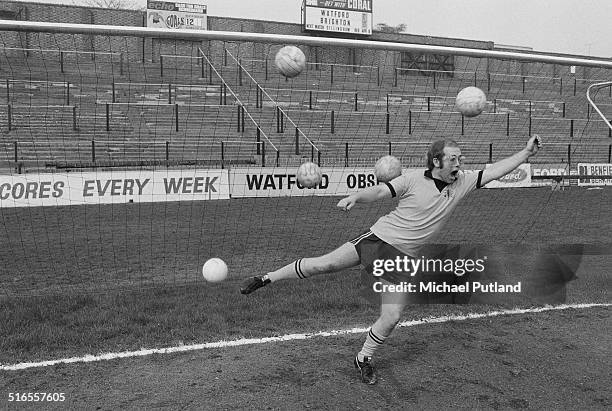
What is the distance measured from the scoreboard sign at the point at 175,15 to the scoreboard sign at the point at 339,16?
6806 mm

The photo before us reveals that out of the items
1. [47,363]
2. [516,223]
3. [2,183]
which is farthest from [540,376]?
[2,183]

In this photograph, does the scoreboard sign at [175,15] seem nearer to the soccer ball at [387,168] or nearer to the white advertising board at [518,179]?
the white advertising board at [518,179]

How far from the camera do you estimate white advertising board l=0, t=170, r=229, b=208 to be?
15.1 metres

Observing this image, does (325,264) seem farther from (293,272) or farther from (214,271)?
(214,271)

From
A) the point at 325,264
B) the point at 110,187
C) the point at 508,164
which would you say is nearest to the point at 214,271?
the point at 325,264

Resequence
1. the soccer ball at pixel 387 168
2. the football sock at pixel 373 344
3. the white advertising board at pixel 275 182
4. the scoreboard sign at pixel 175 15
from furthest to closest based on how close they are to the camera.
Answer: the scoreboard sign at pixel 175 15
the white advertising board at pixel 275 182
the soccer ball at pixel 387 168
the football sock at pixel 373 344

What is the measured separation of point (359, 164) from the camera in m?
20.4

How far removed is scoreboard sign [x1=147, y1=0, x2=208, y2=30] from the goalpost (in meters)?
6.46

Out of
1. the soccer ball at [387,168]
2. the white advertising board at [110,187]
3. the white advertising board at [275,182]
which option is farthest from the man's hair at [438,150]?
the white advertising board at [275,182]

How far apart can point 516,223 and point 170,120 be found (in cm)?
1264

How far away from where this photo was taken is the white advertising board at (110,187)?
15117 millimetres

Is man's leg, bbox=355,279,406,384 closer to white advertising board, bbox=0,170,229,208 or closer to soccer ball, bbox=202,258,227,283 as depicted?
soccer ball, bbox=202,258,227,283

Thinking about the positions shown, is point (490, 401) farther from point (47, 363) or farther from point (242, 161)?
point (242, 161)

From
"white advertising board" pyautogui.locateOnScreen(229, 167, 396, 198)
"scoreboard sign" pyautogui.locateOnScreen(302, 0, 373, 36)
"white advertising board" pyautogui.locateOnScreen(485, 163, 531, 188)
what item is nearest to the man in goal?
"white advertising board" pyautogui.locateOnScreen(229, 167, 396, 198)
